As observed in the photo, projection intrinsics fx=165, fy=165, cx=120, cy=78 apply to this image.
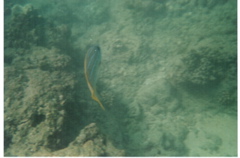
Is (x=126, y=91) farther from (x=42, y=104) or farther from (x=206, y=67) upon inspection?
(x=42, y=104)

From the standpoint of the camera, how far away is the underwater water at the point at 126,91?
9.02 feet

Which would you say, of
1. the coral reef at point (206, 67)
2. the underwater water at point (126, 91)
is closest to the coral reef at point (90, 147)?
Answer: the underwater water at point (126, 91)

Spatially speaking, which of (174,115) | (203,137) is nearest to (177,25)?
(174,115)

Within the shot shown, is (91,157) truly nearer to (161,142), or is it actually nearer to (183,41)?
(161,142)

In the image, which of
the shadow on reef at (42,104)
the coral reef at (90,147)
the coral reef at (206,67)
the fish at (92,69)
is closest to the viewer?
the fish at (92,69)

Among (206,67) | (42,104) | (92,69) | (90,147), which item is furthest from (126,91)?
(92,69)

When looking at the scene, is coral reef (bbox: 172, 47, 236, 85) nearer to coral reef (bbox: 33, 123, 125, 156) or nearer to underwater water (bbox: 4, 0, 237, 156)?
underwater water (bbox: 4, 0, 237, 156)

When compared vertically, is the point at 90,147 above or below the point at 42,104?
below

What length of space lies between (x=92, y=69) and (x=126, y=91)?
3435 mm

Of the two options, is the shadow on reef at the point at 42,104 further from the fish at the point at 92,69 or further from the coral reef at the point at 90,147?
the fish at the point at 92,69

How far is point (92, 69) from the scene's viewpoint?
1573mm

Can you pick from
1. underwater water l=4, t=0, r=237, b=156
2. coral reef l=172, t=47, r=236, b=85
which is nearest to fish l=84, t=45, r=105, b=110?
underwater water l=4, t=0, r=237, b=156

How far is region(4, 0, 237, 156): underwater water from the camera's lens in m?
2.75

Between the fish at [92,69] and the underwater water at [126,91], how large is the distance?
26 millimetres
